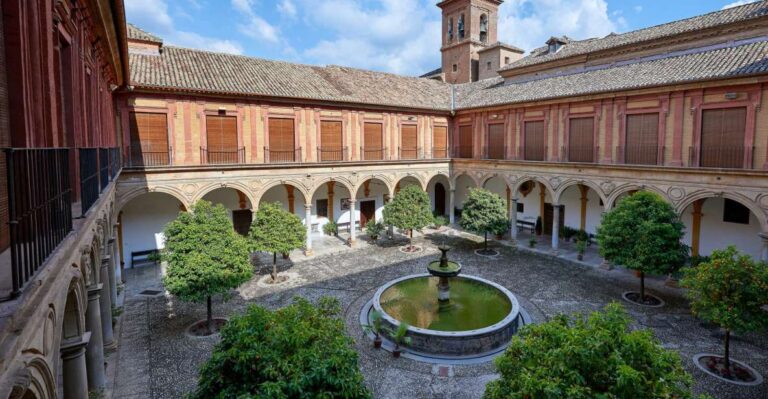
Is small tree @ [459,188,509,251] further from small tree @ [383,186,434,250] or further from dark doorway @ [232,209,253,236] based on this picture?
dark doorway @ [232,209,253,236]

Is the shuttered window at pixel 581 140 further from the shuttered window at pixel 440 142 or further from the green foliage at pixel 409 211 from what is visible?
the shuttered window at pixel 440 142

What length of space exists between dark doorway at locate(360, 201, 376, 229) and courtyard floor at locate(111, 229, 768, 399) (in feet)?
11.5

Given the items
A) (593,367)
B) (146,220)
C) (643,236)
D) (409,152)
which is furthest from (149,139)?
(643,236)

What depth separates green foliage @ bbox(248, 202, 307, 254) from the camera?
16.5 m

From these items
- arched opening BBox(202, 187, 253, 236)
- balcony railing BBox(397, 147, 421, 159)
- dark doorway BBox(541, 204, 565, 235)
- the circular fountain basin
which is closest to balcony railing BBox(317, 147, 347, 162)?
balcony railing BBox(397, 147, 421, 159)

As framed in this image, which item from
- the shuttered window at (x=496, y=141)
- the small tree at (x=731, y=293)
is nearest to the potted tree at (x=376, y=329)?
the small tree at (x=731, y=293)

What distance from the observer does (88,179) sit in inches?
250

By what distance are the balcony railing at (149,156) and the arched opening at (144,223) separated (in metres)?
2.56

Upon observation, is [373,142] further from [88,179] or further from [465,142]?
[88,179]

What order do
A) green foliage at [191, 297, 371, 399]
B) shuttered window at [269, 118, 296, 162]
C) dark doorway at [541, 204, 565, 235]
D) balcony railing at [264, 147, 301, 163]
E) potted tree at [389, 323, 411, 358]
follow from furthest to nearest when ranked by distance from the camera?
dark doorway at [541, 204, 565, 235], shuttered window at [269, 118, 296, 162], balcony railing at [264, 147, 301, 163], potted tree at [389, 323, 411, 358], green foliage at [191, 297, 371, 399]

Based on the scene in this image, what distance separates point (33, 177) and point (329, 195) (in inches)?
866

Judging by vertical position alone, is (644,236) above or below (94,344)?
above

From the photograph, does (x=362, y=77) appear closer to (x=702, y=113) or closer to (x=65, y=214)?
(x=702, y=113)

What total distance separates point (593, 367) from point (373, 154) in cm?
1994
